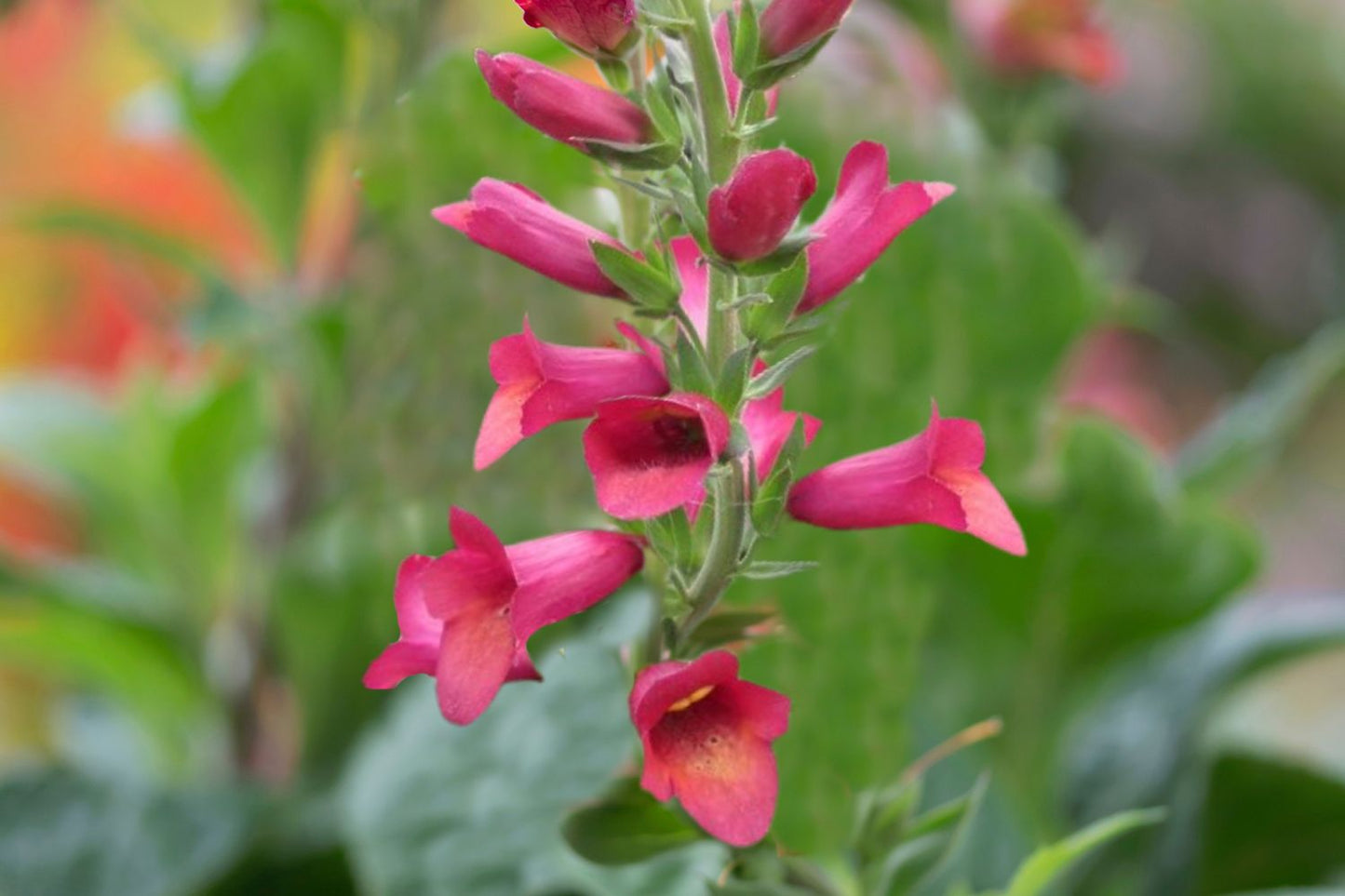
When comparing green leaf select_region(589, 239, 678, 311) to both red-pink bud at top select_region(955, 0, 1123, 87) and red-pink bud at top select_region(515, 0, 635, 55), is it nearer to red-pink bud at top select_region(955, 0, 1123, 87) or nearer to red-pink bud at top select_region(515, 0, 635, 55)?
red-pink bud at top select_region(515, 0, 635, 55)

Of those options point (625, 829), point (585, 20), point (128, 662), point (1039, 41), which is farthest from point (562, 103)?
point (128, 662)

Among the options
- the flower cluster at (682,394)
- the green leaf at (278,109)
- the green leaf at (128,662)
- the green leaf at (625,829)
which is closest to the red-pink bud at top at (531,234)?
the flower cluster at (682,394)

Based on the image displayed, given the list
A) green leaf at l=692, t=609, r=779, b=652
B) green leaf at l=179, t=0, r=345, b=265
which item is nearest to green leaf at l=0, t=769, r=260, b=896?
green leaf at l=179, t=0, r=345, b=265

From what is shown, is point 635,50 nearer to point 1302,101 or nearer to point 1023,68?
point 1023,68

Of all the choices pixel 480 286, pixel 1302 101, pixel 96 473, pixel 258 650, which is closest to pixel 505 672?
pixel 480 286

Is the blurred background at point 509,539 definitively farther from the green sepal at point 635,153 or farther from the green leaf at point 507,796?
the green sepal at point 635,153

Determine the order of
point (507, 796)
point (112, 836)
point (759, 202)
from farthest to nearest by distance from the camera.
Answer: point (112, 836) → point (507, 796) → point (759, 202)

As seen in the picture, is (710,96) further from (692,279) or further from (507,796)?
(507,796)
